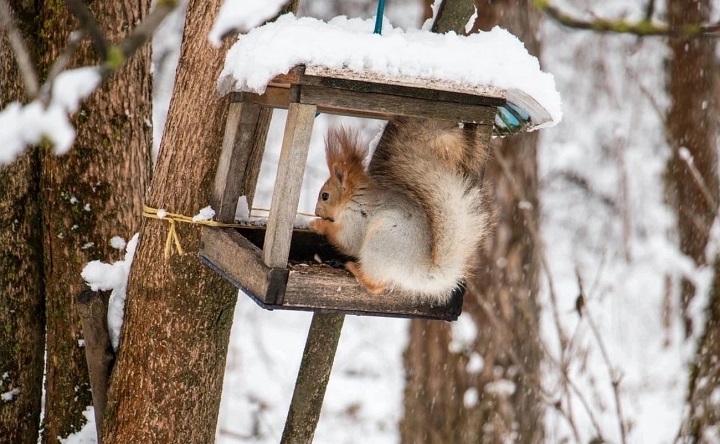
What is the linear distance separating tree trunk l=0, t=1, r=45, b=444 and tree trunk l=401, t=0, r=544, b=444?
2633 mm

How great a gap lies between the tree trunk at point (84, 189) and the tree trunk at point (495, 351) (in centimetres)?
257

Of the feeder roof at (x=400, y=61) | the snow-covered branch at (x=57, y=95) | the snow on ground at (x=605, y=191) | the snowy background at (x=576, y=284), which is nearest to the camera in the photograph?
the snow-covered branch at (x=57, y=95)

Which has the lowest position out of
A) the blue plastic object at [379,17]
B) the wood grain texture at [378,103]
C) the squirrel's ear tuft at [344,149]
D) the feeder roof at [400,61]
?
the squirrel's ear tuft at [344,149]

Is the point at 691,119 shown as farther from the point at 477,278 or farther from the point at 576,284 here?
the point at 576,284

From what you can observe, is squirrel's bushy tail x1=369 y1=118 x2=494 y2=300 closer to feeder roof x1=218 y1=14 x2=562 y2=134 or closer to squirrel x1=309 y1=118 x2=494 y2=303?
squirrel x1=309 y1=118 x2=494 y2=303

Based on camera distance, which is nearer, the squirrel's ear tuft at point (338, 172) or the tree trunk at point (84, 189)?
the squirrel's ear tuft at point (338, 172)

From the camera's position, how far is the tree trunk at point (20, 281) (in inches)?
102

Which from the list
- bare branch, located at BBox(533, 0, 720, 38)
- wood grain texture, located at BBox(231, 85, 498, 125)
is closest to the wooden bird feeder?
wood grain texture, located at BBox(231, 85, 498, 125)

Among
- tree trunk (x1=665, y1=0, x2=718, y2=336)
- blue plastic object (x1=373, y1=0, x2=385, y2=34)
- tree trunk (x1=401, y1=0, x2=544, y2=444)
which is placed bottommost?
tree trunk (x1=401, y1=0, x2=544, y2=444)

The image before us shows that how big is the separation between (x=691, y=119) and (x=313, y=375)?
3.87 meters

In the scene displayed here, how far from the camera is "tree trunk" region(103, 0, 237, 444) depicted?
2.32 m

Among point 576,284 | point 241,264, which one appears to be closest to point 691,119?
point 576,284

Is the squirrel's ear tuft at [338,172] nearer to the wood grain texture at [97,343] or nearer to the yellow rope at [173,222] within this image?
the yellow rope at [173,222]

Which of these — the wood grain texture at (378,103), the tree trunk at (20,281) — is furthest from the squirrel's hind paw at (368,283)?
the tree trunk at (20,281)
